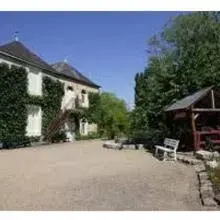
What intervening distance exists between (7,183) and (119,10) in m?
5.60

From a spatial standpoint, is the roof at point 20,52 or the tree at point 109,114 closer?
the roof at point 20,52

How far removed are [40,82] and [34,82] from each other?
577 millimetres

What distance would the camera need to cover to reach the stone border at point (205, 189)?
7415 mm

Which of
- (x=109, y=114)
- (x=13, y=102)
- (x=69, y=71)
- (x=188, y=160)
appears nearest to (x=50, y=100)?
(x=13, y=102)

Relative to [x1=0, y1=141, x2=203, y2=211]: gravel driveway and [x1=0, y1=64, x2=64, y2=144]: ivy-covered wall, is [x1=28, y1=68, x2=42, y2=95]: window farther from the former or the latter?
[x1=0, y1=141, x2=203, y2=211]: gravel driveway

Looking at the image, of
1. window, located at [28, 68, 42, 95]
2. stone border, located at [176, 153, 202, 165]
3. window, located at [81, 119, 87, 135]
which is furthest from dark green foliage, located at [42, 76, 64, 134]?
stone border, located at [176, 153, 202, 165]

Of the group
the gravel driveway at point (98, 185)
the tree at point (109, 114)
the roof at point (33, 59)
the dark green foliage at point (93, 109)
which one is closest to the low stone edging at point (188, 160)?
the gravel driveway at point (98, 185)

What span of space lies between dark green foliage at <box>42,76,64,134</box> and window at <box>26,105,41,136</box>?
1.46 ft

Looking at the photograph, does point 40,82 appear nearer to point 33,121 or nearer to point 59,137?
point 33,121

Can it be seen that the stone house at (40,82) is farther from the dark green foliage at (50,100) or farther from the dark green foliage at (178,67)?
the dark green foliage at (178,67)

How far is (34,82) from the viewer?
24.0 m

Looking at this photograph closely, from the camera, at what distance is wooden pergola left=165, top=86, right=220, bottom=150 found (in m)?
14.5

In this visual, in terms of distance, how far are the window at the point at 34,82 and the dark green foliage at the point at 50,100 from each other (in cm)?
61

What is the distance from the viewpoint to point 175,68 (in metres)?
20.4
